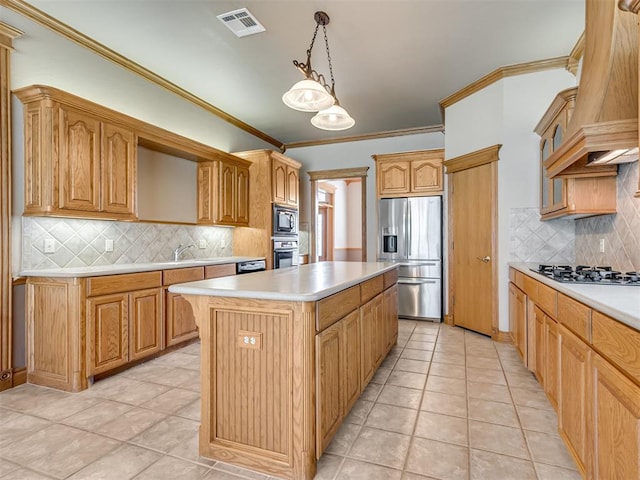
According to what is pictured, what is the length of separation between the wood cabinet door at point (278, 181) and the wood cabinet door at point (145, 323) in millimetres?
2330

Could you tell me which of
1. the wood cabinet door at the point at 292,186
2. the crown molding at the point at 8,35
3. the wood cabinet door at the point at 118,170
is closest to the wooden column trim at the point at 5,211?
the crown molding at the point at 8,35

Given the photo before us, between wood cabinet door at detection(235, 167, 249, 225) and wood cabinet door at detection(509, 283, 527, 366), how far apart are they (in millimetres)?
3358

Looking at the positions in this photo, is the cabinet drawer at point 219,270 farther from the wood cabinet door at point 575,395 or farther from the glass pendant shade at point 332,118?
the wood cabinet door at point 575,395

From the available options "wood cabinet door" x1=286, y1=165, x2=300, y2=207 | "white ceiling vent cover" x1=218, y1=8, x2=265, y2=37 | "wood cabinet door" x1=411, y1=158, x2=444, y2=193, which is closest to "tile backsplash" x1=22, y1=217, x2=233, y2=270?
"wood cabinet door" x1=286, y1=165, x2=300, y2=207

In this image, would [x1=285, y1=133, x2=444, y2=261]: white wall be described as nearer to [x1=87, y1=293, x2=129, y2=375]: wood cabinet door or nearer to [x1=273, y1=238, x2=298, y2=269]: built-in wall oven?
[x1=273, y1=238, x2=298, y2=269]: built-in wall oven

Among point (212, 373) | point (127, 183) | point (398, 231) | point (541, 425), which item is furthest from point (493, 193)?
point (127, 183)

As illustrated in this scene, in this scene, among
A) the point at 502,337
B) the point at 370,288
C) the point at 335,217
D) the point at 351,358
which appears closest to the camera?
the point at 351,358

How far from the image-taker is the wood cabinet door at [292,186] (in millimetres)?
5432

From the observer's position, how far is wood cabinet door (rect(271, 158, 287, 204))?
16.4 feet

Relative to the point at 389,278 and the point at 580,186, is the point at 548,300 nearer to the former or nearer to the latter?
the point at 580,186

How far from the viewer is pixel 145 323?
305 centimetres

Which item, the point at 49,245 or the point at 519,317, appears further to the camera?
the point at 519,317

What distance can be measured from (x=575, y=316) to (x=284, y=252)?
400cm

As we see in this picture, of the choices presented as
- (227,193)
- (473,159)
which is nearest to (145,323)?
(227,193)
